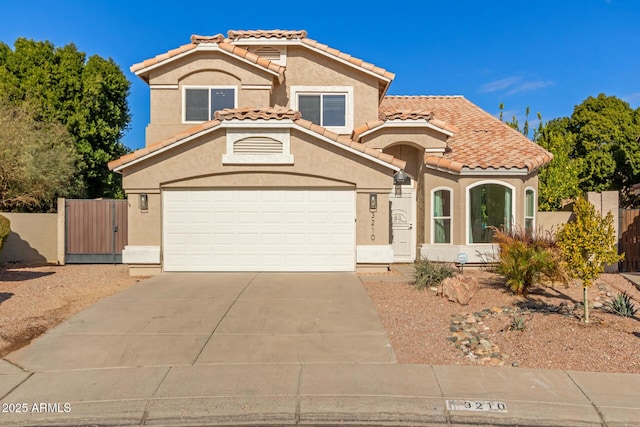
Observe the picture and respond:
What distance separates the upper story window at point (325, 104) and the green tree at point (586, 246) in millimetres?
8950

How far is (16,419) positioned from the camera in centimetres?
452

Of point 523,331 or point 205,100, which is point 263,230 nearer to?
point 205,100

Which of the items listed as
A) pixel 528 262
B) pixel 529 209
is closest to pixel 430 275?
pixel 528 262

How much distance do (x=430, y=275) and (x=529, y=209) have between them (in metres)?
5.91

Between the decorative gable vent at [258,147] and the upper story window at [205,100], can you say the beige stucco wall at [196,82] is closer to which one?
the upper story window at [205,100]

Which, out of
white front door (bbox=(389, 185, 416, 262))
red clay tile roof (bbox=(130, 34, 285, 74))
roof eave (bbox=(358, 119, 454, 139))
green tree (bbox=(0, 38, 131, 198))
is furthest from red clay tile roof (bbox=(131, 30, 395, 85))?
green tree (bbox=(0, 38, 131, 198))

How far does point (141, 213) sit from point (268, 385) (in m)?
8.11

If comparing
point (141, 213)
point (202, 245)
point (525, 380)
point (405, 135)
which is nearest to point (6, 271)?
point (141, 213)

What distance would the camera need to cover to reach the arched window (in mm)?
13305

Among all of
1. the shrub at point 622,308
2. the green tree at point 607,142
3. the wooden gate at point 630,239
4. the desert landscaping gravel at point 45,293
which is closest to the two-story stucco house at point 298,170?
the desert landscaping gravel at point 45,293

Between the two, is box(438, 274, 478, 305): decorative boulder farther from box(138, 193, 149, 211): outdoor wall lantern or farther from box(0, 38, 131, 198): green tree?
box(0, 38, 131, 198): green tree

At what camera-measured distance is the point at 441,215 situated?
13609 mm

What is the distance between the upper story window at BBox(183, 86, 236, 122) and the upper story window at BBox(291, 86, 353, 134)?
218 centimetres

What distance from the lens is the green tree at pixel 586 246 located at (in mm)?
7148
